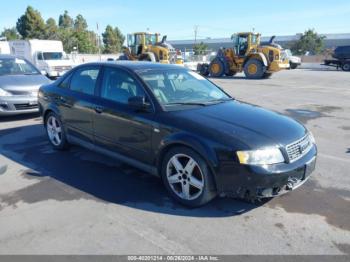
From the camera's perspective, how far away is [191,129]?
11.8 feet

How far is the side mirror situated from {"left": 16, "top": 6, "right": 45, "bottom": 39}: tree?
2306 inches

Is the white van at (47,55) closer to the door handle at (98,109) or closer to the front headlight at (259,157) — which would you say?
the door handle at (98,109)

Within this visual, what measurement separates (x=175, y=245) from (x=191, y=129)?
119 cm

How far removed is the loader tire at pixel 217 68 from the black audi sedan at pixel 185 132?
57.9 ft

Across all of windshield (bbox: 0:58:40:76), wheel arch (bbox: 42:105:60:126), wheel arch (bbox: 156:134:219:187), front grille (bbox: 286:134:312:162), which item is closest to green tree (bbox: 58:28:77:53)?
windshield (bbox: 0:58:40:76)

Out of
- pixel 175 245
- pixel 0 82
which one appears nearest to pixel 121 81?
pixel 175 245

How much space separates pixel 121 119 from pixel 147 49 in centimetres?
2048

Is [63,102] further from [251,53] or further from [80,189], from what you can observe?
[251,53]

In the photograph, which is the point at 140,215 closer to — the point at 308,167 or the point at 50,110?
the point at 308,167

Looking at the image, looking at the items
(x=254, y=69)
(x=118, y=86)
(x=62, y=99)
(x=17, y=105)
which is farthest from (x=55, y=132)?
(x=254, y=69)

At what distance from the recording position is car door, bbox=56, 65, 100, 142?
491cm

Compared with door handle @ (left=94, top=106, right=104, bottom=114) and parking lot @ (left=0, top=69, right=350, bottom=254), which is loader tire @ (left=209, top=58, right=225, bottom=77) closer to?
parking lot @ (left=0, top=69, right=350, bottom=254)

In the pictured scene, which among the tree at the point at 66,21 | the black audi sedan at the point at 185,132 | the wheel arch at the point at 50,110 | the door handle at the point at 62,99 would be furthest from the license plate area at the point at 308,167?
the tree at the point at 66,21

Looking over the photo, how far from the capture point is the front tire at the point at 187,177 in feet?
11.5
